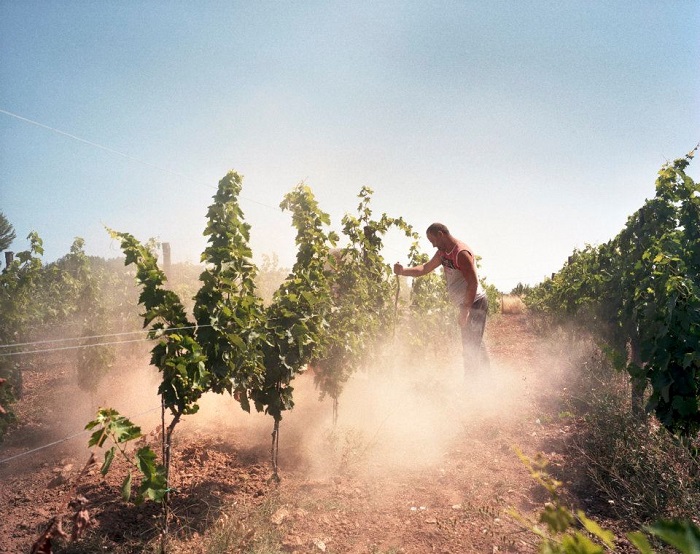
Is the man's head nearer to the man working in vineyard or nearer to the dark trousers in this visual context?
the man working in vineyard

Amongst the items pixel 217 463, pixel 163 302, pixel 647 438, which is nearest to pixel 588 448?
pixel 647 438

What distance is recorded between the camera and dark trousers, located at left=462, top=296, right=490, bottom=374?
6.26 metres

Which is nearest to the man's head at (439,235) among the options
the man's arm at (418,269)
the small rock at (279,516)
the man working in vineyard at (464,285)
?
the man working in vineyard at (464,285)

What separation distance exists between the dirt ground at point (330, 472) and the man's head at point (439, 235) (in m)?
2.07

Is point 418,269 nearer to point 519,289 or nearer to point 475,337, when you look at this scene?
point 475,337

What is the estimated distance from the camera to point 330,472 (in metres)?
5.42

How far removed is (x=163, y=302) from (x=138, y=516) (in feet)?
6.96

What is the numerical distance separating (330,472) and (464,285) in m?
2.99

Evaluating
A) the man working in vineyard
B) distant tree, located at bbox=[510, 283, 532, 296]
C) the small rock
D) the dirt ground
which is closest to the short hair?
the man working in vineyard

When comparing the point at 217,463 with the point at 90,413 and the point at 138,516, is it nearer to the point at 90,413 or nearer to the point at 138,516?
the point at 138,516

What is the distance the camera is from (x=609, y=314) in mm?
7305

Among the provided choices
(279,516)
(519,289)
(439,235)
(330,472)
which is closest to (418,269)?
(439,235)

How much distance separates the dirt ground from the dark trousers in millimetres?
307

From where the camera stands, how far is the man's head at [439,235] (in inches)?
243
